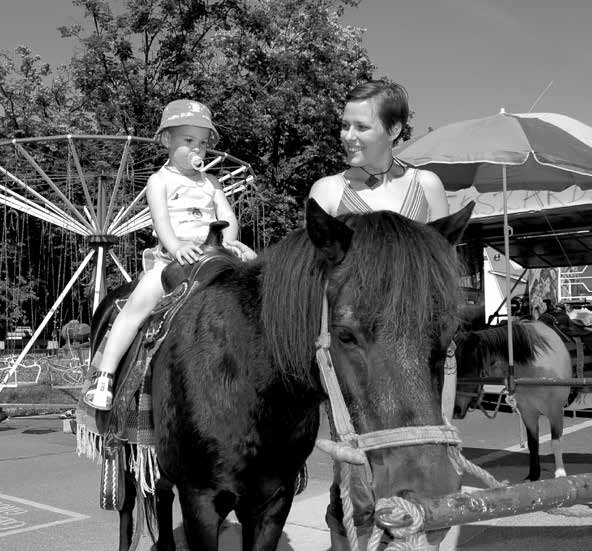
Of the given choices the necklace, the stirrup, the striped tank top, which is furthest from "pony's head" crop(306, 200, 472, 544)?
the stirrup

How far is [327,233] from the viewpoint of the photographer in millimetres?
1943

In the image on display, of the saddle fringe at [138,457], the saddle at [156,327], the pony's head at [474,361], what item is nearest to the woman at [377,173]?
the saddle at [156,327]

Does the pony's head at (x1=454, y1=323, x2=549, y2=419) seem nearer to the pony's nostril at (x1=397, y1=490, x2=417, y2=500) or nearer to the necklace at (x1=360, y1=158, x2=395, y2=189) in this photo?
the necklace at (x1=360, y1=158, x2=395, y2=189)

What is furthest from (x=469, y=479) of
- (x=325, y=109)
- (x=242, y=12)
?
(x=242, y=12)

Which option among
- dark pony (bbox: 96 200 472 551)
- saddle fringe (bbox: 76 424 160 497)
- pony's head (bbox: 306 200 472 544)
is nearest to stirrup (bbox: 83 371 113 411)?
saddle fringe (bbox: 76 424 160 497)

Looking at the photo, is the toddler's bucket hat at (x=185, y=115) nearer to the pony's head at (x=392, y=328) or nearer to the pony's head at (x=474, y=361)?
the pony's head at (x=392, y=328)

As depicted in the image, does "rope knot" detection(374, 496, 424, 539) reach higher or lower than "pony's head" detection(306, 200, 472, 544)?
lower

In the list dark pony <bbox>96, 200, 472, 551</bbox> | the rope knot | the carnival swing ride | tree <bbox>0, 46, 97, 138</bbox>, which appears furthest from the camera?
tree <bbox>0, 46, 97, 138</bbox>

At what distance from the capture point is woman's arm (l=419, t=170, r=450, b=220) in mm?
2691

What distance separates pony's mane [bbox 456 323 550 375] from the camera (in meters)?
6.14

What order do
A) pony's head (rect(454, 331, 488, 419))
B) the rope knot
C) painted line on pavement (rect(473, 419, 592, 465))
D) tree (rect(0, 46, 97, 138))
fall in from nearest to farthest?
the rope knot, pony's head (rect(454, 331, 488, 419)), painted line on pavement (rect(473, 419, 592, 465)), tree (rect(0, 46, 97, 138))

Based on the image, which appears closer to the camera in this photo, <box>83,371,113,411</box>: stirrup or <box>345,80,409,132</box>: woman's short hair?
<box>345,80,409,132</box>: woman's short hair

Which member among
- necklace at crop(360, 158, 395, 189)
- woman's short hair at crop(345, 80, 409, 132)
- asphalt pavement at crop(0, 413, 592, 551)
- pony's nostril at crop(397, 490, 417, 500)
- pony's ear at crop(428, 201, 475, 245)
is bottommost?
asphalt pavement at crop(0, 413, 592, 551)

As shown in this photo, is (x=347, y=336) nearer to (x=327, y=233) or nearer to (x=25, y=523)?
(x=327, y=233)
